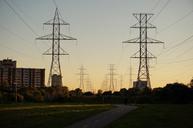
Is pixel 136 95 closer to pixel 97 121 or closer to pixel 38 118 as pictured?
pixel 38 118

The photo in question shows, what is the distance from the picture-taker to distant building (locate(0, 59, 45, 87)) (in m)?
177

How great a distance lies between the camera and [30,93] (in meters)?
111

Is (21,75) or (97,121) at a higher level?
(21,75)

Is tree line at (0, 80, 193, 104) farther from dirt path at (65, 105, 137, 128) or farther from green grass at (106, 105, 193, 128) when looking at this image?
green grass at (106, 105, 193, 128)

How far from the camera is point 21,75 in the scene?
182m

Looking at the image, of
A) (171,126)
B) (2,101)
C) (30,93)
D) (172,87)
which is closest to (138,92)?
(172,87)

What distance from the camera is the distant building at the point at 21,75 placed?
177 meters

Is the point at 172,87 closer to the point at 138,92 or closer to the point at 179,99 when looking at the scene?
the point at 179,99

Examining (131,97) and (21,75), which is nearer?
(131,97)

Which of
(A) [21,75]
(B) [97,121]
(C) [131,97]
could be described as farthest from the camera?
(A) [21,75]

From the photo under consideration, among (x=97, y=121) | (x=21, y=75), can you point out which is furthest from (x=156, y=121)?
(x=21, y=75)

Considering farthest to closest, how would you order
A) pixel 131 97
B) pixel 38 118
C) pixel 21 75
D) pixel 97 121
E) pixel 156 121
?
pixel 21 75
pixel 131 97
pixel 38 118
pixel 156 121
pixel 97 121

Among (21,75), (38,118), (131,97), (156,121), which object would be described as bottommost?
(156,121)

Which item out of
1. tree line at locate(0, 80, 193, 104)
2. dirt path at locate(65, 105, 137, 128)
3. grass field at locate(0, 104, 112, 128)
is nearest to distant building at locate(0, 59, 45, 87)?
tree line at locate(0, 80, 193, 104)
